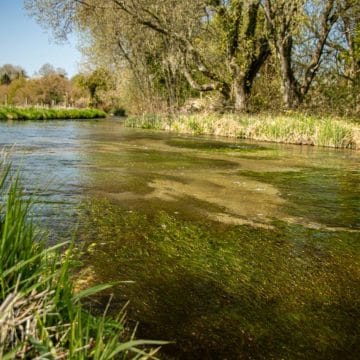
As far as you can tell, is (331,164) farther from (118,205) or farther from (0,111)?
(0,111)

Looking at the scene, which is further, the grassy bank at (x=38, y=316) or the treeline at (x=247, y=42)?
the treeline at (x=247, y=42)

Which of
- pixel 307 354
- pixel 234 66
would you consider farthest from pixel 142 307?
pixel 234 66

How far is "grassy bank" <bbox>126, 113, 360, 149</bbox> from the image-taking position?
14.5 m

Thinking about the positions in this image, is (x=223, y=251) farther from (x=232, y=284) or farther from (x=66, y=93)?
(x=66, y=93)

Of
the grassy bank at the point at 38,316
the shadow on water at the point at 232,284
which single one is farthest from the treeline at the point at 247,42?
the grassy bank at the point at 38,316

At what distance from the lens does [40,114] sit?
30.8m

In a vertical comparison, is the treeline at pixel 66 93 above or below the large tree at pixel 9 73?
below

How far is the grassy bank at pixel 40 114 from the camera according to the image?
27.4m

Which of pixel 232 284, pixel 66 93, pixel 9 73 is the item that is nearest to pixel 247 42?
pixel 232 284

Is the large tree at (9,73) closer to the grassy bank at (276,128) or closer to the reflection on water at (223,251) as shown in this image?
the grassy bank at (276,128)

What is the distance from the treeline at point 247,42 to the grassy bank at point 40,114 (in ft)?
23.2

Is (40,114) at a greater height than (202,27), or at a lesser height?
lesser

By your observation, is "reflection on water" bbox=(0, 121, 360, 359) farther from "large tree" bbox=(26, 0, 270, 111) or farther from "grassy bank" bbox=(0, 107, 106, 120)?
"grassy bank" bbox=(0, 107, 106, 120)

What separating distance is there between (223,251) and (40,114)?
2925 centimetres
